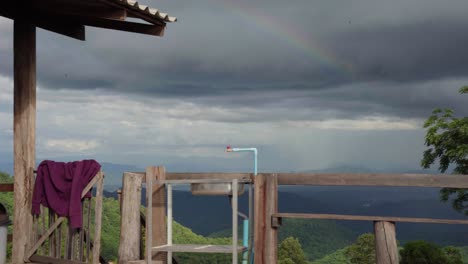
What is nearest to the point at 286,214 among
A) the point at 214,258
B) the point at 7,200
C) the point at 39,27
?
the point at 39,27

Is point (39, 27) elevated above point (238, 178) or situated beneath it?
elevated above

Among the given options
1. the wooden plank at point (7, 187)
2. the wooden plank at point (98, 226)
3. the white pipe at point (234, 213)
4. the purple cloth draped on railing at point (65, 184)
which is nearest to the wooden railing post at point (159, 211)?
the wooden plank at point (98, 226)

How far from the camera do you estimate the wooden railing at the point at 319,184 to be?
5695mm

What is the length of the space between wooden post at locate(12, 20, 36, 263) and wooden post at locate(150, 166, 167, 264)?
1866mm

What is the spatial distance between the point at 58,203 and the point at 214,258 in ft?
40.9

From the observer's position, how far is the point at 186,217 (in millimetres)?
112312

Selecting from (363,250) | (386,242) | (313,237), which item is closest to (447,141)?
(363,250)

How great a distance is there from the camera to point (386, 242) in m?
5.90

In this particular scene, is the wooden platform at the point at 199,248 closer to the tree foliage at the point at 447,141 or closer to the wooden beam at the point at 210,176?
the wooden beam at the point at 210,176

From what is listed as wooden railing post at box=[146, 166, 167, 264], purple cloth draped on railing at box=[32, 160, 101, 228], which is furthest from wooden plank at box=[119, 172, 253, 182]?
purple cloth draped on railing at box=[32, 160, 101, 228]

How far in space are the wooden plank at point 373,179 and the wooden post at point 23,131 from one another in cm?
325

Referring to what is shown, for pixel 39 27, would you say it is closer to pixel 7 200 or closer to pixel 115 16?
pixel 115 16

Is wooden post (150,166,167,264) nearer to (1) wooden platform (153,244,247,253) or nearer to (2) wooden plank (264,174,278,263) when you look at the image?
(1) wooden platform (153,244,247,253)

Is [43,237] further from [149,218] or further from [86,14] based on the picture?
[86,14]
